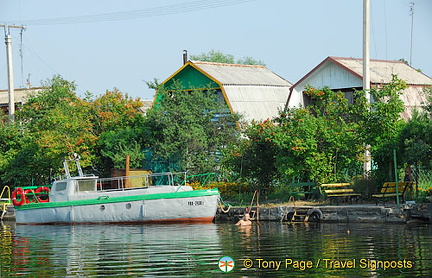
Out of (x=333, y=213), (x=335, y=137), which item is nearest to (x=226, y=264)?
(x=333, y=213)

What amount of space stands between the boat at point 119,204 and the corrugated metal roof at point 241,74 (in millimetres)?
11838

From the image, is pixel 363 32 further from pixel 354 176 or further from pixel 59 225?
pixel 59 225

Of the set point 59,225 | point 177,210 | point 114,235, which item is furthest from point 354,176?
point 59,225

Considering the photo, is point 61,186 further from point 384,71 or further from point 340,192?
point 384,71

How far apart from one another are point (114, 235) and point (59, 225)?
24.8 ft

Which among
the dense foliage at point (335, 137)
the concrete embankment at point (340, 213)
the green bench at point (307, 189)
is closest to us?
the concrete embankment at point (340, 213)

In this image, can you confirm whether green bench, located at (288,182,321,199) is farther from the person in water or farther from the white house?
the white house

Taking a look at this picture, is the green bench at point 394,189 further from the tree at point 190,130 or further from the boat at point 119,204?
the tree at point 190,130

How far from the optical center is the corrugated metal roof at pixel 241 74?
1805 inches

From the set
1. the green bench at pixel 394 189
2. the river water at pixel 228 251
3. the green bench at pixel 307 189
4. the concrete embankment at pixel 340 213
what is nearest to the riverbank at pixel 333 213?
the concrete embankment at pixel 340 213

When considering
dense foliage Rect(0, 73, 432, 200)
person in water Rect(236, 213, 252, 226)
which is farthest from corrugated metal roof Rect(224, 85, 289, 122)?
person in water Rect(236, 213, 252, 226)

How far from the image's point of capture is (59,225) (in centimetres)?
3447

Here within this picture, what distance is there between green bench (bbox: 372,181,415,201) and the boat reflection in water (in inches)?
271

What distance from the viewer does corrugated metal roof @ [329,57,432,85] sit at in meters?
39.4
